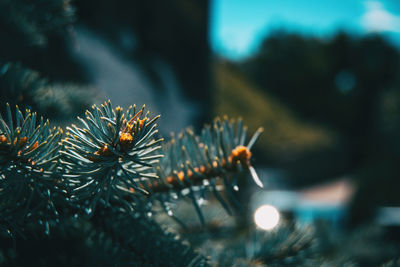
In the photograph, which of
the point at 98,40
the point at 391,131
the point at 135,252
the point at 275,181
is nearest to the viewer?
the point at 135,252

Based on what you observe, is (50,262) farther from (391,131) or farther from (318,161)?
(318,161)

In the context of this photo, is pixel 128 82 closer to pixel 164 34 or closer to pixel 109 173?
pixel 164 34

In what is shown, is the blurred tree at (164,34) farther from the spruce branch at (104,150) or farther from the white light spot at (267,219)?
the spruce branch at (104,150)

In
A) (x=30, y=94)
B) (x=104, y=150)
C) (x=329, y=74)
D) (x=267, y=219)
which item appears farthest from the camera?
→ (x=329, y=74)

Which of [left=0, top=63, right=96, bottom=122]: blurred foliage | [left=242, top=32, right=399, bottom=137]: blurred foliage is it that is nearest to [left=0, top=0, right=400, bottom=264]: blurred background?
[left=0, top=63, right=96, bottom=122]: blurred foliage

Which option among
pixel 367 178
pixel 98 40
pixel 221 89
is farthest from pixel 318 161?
pixel 98 40

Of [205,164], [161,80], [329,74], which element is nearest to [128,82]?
[161,80]

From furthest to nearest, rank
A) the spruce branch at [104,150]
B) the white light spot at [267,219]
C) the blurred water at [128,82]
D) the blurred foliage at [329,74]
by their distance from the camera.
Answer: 1. the blurred foliage at [329,74]
2. the blurred water at [128,82]
3. the white light spot at [267,219]
4. the spruce branch at [104,150]

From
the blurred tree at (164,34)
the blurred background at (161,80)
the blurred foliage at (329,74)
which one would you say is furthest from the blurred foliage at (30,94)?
the blurred foliage at (329,74)
